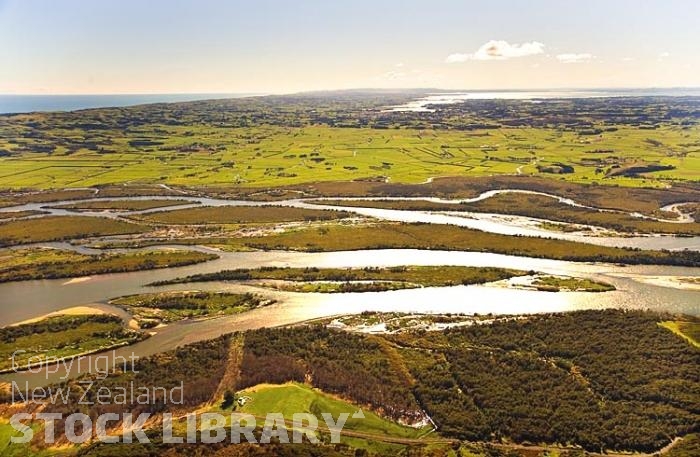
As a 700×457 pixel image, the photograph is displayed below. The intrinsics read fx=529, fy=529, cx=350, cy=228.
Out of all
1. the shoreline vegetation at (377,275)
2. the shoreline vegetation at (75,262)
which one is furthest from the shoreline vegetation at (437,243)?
the shoreline vegetation at (377,275)

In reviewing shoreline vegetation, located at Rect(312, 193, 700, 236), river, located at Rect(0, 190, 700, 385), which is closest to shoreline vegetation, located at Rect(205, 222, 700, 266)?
river, located at Rect(0, 190, 700, 385)

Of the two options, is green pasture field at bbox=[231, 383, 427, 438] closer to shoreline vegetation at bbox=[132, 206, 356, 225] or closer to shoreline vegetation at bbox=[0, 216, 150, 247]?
shoreline vegetation at bbox=[132, 206, 356, 225]

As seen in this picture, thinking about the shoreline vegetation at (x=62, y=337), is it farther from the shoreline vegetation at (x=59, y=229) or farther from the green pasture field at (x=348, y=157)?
the green pasture field at (x=348, y=157)

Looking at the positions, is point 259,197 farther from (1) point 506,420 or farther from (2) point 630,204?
(1) point 506,420

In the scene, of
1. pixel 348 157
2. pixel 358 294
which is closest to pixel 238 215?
pixel 358 294

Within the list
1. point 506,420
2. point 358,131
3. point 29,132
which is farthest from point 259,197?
point 29,132
